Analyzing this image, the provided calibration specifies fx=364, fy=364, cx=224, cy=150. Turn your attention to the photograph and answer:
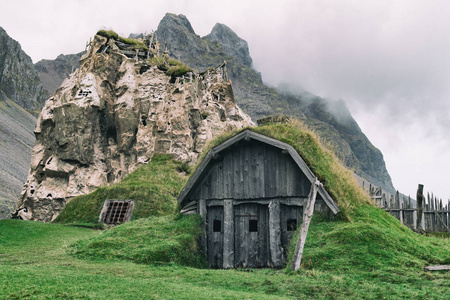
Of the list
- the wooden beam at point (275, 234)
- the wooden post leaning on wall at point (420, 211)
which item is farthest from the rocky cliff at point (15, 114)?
the wooden post leaning on wall at point (420, 211)

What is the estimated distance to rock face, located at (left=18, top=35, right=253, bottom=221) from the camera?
44094 millimetres

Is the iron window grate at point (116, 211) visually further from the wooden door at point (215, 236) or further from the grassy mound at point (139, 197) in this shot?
the wooden door at point (215, 236)

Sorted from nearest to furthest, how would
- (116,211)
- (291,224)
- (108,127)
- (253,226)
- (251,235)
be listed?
(291,224) → (251,235) → (253,226) → (116,211) → (108,127)

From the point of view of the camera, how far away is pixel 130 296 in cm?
727

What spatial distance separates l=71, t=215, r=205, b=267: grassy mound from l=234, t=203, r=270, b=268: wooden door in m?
1.59

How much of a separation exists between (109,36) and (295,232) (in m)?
49.3

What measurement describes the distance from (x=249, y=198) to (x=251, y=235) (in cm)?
150

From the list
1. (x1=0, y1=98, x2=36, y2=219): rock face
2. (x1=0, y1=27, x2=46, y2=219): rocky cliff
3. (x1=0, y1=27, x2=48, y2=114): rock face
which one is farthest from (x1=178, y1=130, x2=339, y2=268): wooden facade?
(x1=0, y1=27, x2=48, y2=114): rock face

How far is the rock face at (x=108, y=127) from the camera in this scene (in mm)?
44094

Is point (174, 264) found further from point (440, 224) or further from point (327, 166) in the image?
point (440, 224)

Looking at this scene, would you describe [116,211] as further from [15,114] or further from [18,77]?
[18,77]

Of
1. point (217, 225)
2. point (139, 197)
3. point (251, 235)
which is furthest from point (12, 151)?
point (251, 235)

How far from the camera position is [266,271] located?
1272cm

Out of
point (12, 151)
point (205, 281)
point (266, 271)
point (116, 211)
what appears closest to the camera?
point (205, 281)
